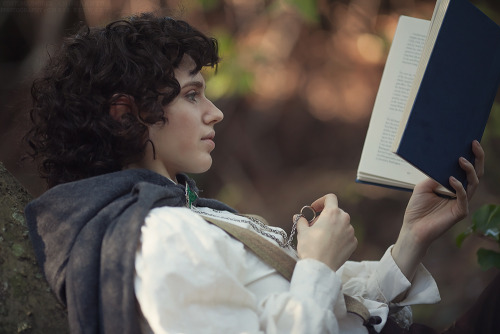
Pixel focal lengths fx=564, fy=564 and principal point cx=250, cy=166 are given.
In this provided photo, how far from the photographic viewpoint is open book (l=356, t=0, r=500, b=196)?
3.83 feet

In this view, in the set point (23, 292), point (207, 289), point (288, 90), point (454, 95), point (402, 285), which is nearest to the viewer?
point (207, 289)

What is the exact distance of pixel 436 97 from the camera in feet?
3.92

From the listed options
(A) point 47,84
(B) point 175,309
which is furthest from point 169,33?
(B) point 175,309

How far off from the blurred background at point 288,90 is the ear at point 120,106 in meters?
2.02

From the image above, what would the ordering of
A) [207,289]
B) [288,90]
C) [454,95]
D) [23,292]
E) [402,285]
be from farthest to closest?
[288,90], [402,285], [454,95], [23,292], [207,289]

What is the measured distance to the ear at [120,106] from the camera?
1.25m

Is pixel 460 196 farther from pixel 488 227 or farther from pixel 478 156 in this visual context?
pixel 488 227

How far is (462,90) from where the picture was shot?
1.26 m

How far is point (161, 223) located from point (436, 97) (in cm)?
63

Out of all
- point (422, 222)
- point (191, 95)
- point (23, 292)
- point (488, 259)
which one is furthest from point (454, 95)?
point (23, 292)

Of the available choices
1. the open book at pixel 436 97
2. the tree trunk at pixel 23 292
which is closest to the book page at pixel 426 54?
the open book at pixel 436 97

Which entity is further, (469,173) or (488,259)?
(488,259)

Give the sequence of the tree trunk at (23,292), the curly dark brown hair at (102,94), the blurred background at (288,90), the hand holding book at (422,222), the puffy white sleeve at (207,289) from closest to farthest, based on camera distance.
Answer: the puffy white sleeve at (207,289) < the tree trunk at (23,292) < the curly dark brown hair at (102,94) < the hand holding book at (422,222) < the blurred background at (288,90)

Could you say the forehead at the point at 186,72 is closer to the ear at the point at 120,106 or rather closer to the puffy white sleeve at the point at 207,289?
the ear at the point at 120,106
